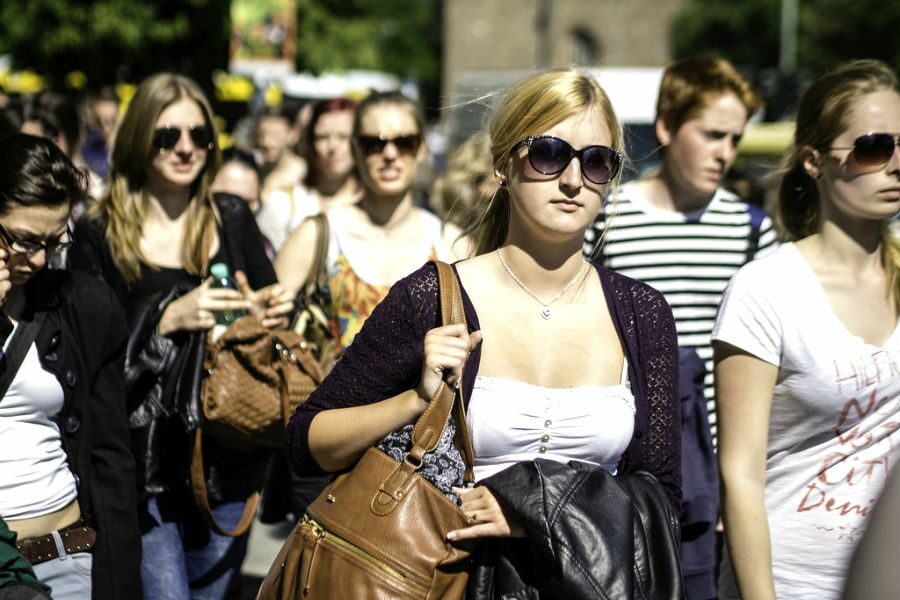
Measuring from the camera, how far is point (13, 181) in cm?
342

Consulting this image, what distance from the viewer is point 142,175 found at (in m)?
4.61

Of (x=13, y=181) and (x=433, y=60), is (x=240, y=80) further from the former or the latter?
(x=433, y=60)

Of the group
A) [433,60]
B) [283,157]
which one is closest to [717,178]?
[283,157]

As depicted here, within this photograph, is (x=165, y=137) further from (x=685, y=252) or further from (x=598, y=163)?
(x=598, y=163)

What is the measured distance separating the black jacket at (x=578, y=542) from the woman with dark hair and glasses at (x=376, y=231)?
194 centimetres

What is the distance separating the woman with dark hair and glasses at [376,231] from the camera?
4.62m

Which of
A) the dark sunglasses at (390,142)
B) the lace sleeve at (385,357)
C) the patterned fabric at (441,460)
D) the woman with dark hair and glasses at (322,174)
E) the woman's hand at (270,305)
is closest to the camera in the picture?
the patterned fabric at (441,460)

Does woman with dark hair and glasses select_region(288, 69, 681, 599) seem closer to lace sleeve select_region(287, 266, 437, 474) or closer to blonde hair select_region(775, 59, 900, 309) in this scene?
lace sleeve select_region(287, 266, 437, 474)

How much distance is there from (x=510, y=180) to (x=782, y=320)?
0.83 metres

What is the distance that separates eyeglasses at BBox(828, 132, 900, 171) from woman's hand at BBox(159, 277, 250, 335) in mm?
1995

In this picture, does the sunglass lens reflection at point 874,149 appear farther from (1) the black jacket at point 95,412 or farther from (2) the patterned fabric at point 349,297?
(1) the black jacket at point 95,412

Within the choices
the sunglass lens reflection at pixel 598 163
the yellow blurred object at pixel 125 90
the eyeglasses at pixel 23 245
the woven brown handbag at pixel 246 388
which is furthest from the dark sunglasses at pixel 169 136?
the yellow blurred object at pixel 125 90

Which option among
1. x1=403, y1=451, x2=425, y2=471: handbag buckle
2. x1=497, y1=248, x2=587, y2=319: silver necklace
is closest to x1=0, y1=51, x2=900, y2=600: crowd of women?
x1=497, y1=248, x2=587, y2=319: silver necklace

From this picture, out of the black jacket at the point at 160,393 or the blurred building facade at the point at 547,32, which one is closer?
the black jacket at the point at 160,393
